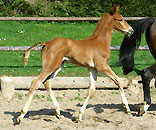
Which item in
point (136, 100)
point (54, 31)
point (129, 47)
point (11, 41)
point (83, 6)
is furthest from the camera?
point (83, 6)

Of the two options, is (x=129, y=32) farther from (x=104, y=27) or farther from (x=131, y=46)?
(x=131, y=46)

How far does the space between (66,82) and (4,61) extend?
266cm

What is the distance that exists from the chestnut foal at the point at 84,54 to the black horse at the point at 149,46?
45 centimetres

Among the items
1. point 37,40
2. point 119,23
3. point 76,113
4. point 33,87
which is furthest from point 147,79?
point 37,40

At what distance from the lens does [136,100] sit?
716 cm

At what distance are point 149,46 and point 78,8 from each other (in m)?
8.34

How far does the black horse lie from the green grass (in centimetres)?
123

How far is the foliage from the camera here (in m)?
14.1

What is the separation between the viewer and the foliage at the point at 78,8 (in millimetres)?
14094

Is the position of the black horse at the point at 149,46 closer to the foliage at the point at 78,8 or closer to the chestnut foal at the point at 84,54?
the chestnut foal at the point at 84,54

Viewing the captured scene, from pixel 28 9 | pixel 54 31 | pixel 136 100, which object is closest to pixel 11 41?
pixel 54 31

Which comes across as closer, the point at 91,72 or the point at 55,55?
the point at 55,55

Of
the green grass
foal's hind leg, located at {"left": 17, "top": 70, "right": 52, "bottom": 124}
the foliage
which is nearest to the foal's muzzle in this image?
foal's hind leg, located at {"left": 17, "top": 70, "right": 52, "bottom": 124}

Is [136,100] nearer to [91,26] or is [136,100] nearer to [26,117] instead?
[26,117]
